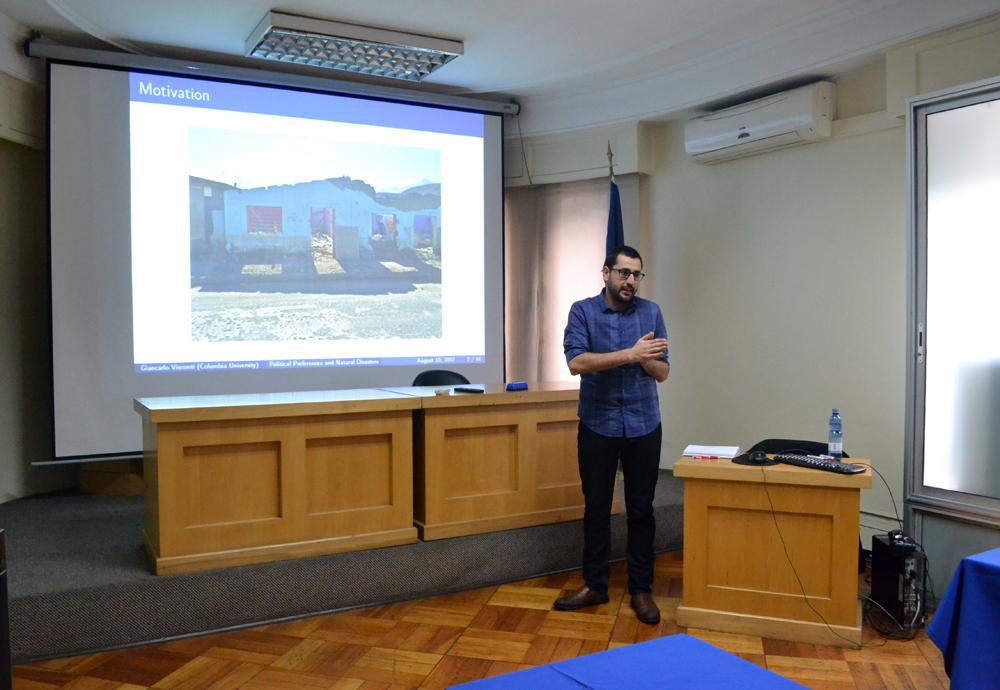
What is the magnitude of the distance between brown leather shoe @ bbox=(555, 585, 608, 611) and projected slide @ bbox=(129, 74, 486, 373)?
2492mm

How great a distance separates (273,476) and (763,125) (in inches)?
138

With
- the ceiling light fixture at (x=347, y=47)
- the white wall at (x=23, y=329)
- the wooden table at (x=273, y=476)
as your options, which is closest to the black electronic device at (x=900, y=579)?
the wooden table at (x=273, y=476)

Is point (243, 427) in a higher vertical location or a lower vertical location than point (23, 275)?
lower

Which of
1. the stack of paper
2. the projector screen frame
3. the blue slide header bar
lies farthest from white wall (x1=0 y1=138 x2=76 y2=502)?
the stack of paper

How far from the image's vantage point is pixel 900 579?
3400 mm

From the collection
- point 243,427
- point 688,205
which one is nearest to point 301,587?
point 243,427

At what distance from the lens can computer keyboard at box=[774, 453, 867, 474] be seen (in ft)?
10.5

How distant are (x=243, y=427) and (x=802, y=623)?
239 cm

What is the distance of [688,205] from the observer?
565 cm

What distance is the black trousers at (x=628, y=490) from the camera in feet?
11.4

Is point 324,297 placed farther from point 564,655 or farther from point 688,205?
point 564,655

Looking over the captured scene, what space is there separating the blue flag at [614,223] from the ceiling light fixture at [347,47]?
1.42 meters

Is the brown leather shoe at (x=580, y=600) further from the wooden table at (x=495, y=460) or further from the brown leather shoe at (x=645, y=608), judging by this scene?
the wooden table at (x=495, y=460)

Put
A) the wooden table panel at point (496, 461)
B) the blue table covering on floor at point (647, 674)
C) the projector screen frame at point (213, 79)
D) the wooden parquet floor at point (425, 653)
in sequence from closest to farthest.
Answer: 1. the blue table covering on floor at point (647, 674)
2. the wooden parquet floor at point (425, 653)
3. the wooden table panel at point (496, 461)
4. the projector screen frame at point (213, 79)
